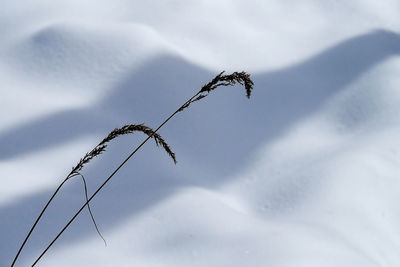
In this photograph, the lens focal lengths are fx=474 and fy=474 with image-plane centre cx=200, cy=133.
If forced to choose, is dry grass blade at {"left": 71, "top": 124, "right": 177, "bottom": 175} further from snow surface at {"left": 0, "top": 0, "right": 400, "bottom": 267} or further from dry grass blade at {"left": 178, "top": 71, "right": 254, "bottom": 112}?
snow surface at {"left": 0, "top": 0, "right": 400, "bottom": 267}

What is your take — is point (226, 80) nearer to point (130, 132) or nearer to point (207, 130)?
point (130, 132)

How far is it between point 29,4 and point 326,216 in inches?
116

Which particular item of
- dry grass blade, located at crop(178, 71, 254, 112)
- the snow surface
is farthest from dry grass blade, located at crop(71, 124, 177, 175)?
the snow surface

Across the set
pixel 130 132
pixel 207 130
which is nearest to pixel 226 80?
pixel 130 132

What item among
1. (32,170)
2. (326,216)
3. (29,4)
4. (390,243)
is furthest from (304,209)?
(29,4)

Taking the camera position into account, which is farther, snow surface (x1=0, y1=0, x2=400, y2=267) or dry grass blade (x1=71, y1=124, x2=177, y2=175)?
snow surface (x1=0, y1=0, x2=400, y2=267)

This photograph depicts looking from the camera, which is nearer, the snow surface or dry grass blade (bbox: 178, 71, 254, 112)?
dry grass blade (bbox: 178, 71, 254, 112)

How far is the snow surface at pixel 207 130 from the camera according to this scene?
210cm

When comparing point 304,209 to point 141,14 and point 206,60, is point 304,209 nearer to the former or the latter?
point 206,60

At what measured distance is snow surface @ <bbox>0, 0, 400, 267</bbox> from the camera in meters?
2.10

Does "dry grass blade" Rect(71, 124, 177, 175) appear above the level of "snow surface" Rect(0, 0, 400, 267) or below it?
below

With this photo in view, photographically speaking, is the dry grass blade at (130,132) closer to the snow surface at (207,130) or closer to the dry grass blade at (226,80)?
the dry grass blade at (226,80)

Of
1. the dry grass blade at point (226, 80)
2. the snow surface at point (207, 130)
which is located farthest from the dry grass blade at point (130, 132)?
the snow surface at point (207, 130)

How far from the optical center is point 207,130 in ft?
9.53
